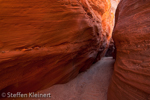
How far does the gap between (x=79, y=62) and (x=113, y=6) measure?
12.6m

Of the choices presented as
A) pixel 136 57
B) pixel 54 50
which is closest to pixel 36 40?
pixel 54 50


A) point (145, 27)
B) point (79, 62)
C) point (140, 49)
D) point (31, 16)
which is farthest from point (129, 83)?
point (31, 16)

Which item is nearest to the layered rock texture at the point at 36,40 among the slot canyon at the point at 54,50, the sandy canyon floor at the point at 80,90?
the slot canyon at the point at 54,50

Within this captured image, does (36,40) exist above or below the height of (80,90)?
above

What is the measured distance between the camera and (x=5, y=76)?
85.6 inches

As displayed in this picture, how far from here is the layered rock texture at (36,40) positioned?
2.12 meters

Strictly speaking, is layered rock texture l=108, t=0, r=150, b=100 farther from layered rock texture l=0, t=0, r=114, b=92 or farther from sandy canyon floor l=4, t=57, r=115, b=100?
layered rock texture l=0, t=0, r=114, b=92

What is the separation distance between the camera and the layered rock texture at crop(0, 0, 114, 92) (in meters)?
2.12

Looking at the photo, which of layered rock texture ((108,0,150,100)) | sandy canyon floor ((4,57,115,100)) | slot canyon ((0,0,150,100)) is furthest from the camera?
sandy canyon floor ((4,57,115,100))

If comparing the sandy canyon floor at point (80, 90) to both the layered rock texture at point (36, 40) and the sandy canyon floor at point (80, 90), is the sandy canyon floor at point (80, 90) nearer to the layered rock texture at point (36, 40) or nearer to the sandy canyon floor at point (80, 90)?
→ the sandy canyon floor at point (80, 90)

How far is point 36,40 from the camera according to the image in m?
2.48

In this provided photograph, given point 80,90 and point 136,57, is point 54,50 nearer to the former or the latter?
point 80,90

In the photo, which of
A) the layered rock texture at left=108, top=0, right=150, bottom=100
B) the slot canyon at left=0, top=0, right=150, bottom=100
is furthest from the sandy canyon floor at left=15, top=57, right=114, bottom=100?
the layered rock texture at left=108, top=0, right=150, bottom=100

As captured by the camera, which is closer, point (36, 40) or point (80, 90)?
point (36, 40)
